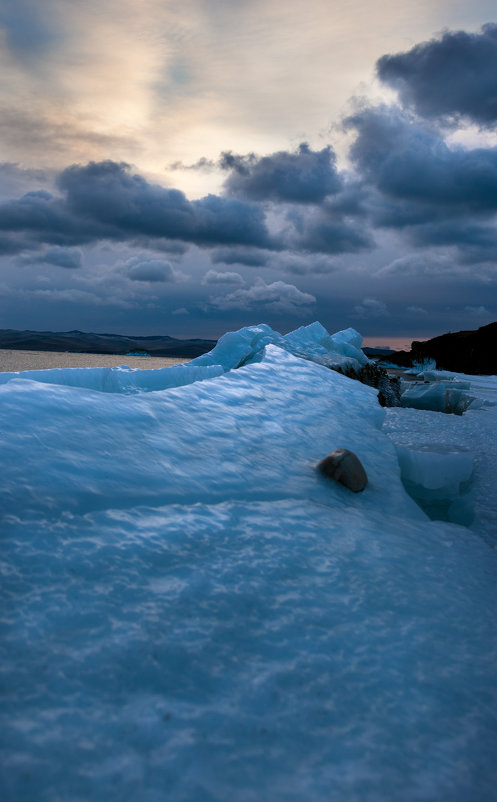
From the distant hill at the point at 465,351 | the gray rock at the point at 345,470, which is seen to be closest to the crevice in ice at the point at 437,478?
the gray rock at the point at 345,470

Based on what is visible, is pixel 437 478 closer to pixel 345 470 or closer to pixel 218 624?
pixel 345 470

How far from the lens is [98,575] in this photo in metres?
1.59

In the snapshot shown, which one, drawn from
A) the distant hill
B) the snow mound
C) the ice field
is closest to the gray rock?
the ice field

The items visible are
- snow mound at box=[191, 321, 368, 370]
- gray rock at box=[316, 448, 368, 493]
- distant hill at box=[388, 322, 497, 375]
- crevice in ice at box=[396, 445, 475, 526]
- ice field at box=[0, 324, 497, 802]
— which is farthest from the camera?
distant hill at box=[388, 322, 497, 375]

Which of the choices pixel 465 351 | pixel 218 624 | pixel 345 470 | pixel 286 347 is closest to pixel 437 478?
pixel 345 470

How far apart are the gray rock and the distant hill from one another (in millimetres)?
49021

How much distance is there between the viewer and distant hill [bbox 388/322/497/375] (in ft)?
154

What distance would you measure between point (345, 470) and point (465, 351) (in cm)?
5183

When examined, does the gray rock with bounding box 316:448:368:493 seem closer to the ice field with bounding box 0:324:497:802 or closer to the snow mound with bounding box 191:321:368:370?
the ice field with bounding box 0:324:497:802

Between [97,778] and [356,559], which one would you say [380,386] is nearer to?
[356,559]

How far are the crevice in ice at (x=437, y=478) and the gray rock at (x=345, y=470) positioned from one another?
84 cm

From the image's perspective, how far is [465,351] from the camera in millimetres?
49062

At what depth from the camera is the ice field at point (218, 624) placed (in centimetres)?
110

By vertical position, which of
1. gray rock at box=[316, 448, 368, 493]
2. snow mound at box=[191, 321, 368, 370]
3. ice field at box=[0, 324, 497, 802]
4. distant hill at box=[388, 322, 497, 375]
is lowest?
ice field at box=[0, 324, 497, 802]
